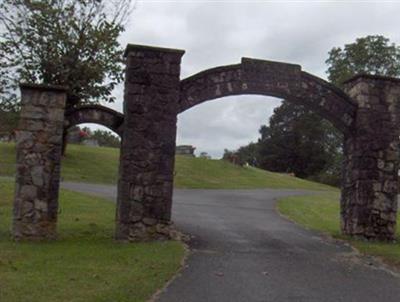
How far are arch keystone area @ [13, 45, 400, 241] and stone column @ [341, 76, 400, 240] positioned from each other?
0.03 m

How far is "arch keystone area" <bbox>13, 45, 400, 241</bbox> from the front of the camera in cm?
1374

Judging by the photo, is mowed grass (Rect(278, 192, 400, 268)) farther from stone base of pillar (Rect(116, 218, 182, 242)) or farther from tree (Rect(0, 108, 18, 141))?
tree (Rect(0, 108, 18, 141))

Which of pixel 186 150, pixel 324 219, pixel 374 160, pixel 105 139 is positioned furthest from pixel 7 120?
pixel 105 139

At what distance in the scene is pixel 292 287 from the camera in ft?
32.2

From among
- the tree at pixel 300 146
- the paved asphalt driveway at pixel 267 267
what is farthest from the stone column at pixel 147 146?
the tree at pixel 300 146

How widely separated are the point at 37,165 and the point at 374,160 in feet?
27.5

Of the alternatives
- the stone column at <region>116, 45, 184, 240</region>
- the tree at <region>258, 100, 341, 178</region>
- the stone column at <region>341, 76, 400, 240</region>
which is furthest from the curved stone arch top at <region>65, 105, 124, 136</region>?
the tree at <region>258, 100, 341, 178</region>

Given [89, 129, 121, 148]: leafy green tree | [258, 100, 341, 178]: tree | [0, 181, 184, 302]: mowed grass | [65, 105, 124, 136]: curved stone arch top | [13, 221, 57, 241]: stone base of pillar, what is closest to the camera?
[0, 181, 184, 302]: mowed grass

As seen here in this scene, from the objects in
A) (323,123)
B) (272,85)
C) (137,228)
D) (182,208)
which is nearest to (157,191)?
(137,228)

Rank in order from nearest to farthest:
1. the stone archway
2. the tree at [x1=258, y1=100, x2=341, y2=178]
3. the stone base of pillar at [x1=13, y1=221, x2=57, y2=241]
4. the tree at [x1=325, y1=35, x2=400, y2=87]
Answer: the stone base of pillar at [x1=13, y1=221, x2=57, y2=241] < the stone archway < the tree at [x1=325, y1=35, x2=400, y2=87] < the tree at [x1=258, y1=100, x2=341, y2=178]

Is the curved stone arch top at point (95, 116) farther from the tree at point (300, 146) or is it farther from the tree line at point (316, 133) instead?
the tree at point (300, 146)

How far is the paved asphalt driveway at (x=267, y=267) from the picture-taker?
30.5 ft

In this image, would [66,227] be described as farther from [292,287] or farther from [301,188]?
[301,188]

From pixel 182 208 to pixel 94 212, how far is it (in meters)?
3.59
